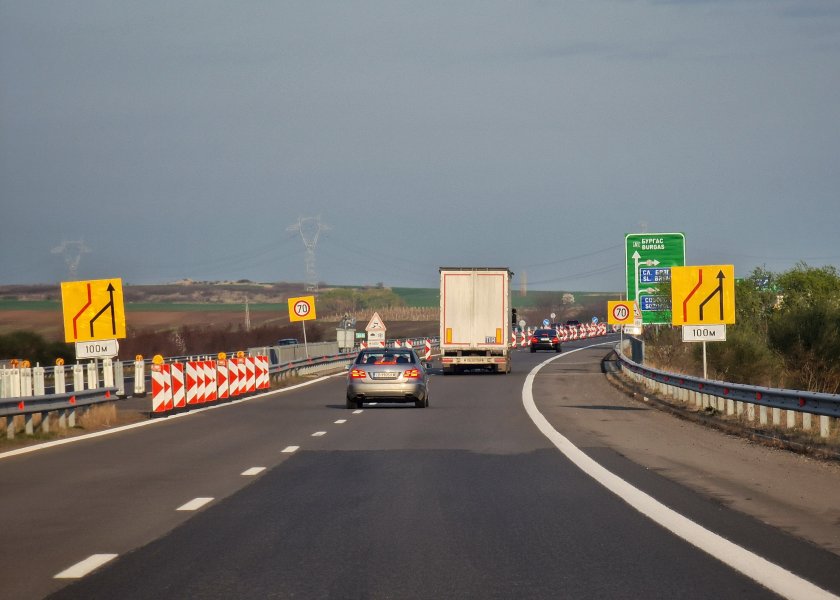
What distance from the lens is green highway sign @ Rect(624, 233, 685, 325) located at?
4962 centimetres

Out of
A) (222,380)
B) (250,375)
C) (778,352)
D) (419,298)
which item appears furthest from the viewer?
(419,298)

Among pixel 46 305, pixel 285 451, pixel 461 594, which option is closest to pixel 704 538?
pixel 461 594

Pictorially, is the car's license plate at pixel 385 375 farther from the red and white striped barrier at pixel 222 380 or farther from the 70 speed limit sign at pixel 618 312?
the 70 speed limit sign at pixel 618 312

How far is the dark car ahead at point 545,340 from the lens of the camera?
87.7m

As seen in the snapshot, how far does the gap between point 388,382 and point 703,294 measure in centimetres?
697

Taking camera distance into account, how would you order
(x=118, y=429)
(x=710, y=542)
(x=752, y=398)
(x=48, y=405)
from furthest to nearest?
(x=118, y=429) → (x=48, y=405) → (x=752, y=398) → (x=710, y=542)

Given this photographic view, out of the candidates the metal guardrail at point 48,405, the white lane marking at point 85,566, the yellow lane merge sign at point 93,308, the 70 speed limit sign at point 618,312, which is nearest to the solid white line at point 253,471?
→ the white lane marking at point 85,566

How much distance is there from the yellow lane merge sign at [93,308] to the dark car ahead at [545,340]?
60.0m

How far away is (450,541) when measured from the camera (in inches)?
394

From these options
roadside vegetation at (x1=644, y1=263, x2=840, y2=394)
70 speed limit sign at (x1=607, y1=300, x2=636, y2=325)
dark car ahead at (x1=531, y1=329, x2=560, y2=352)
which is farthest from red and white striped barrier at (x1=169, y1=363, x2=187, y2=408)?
dark car ahead at (x1=531, y1=329, x2=560, y2=352)

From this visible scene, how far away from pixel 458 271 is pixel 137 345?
39461mm

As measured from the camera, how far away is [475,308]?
49344 mm

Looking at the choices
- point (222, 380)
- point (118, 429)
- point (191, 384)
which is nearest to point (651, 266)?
point (222, 380)

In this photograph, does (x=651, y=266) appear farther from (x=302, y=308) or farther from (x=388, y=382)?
(x=388, y=382)
